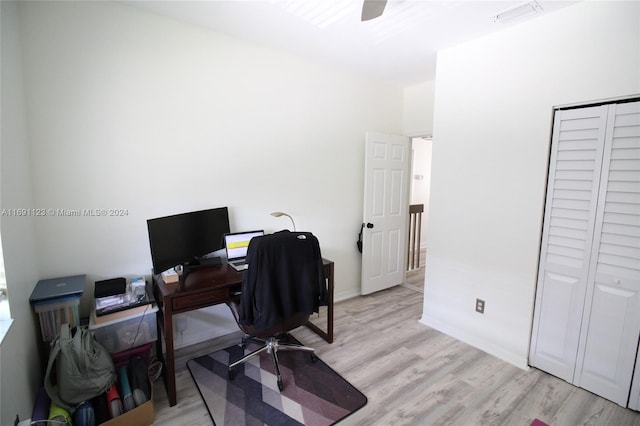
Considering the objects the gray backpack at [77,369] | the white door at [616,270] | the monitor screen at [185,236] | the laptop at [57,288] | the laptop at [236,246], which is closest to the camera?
the gray backpack at [77,369]

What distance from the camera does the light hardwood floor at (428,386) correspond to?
1.83 m

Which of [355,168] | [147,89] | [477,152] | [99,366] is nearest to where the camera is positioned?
[99,366]

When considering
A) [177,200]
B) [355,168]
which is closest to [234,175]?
[177,200]

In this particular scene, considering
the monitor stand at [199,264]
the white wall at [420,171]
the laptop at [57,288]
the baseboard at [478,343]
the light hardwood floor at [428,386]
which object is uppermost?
the white wall at [420,171]

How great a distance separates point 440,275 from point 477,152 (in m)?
1.20

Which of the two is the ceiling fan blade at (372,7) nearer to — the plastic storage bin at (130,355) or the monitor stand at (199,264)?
the monitor stand at (199,264)

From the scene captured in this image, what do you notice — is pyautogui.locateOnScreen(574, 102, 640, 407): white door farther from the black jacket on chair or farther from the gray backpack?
the gray backpack

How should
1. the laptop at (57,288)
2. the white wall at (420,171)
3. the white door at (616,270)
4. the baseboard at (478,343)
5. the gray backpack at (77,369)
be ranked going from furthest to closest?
the white wall at (420,171) < the baseboard at (478,343) < the white door at (616,270) < the laptop at (57,288) < the gray backpack at (77,369)

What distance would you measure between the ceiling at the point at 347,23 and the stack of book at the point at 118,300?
6.46ft

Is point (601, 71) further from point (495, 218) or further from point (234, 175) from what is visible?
point (234, 175)

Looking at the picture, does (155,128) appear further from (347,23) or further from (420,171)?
(420,171)

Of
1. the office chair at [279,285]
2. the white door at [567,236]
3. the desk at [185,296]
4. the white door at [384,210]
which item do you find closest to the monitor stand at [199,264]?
the desk at [185,296]

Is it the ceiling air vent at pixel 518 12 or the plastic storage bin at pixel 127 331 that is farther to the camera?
the ceiling air vent at pixel 518 12

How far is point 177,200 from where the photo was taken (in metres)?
2.36
